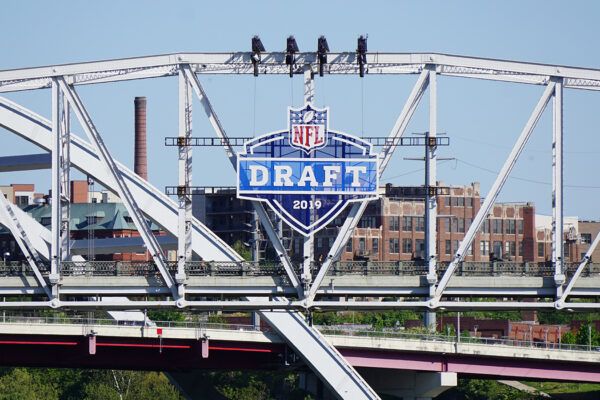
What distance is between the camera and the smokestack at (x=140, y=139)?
450 feet

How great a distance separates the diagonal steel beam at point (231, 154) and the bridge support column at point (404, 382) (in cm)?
2717

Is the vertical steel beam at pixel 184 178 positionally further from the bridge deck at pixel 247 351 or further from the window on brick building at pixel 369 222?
the window on brick building at pixel 369 222

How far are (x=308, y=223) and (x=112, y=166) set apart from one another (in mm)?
9648

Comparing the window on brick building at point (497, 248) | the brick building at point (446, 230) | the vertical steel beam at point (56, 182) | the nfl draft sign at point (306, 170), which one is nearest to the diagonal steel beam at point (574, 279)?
the nfl draft sign at point (306, 170)

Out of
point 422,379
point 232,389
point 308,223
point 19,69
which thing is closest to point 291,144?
point 308,223

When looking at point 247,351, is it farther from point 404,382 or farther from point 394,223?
point 394,223

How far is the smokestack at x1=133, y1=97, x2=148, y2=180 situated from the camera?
137125 millimetres

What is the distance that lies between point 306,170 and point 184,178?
5.83m

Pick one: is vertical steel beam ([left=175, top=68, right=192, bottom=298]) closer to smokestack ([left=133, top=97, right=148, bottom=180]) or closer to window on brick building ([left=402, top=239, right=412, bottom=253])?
smokestack ([left=133, top=97, right=148, bottom=180])

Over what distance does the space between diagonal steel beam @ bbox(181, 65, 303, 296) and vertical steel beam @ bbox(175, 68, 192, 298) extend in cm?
55

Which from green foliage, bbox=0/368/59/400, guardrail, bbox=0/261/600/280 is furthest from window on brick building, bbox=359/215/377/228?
guardrail, bbox=0/261/600/280

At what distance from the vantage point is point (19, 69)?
191 feet

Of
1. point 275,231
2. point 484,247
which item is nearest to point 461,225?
point 484,247

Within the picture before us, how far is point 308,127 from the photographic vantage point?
56.9 meters
